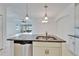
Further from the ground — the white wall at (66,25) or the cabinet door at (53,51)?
the white wall at (66,25)

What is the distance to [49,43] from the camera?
5.98ft

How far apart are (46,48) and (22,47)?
0.41 meters

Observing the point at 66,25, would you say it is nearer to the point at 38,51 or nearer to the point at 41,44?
the point at 41,44

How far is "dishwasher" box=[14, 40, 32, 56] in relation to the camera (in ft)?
5.94

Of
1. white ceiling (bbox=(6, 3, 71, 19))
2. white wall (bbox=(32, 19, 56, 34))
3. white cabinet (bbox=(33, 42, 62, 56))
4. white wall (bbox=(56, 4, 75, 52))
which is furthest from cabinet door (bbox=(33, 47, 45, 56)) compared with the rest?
white ceiling (bbox=(6, 3, 71, 19))

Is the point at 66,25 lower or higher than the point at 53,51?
higher

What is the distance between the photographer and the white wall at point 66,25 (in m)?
1.83

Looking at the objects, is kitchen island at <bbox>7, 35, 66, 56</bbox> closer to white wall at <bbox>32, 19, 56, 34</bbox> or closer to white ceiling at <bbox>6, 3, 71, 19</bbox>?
white wall at <bbox>32, 19, 56, 34</bbox>

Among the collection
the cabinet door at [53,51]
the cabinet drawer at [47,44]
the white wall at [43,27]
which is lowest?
the cabinet door at [53,51]

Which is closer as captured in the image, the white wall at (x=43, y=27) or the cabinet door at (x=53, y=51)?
the cabinet door at (x=53, y=51)

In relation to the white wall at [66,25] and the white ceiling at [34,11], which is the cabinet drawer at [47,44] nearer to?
the white wall at [66,25]

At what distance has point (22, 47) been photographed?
6.18 feet

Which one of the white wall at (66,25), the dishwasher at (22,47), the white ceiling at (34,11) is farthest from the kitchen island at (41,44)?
the white ceiling at (34,11)

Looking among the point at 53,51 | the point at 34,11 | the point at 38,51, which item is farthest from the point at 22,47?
the point at 34,11
